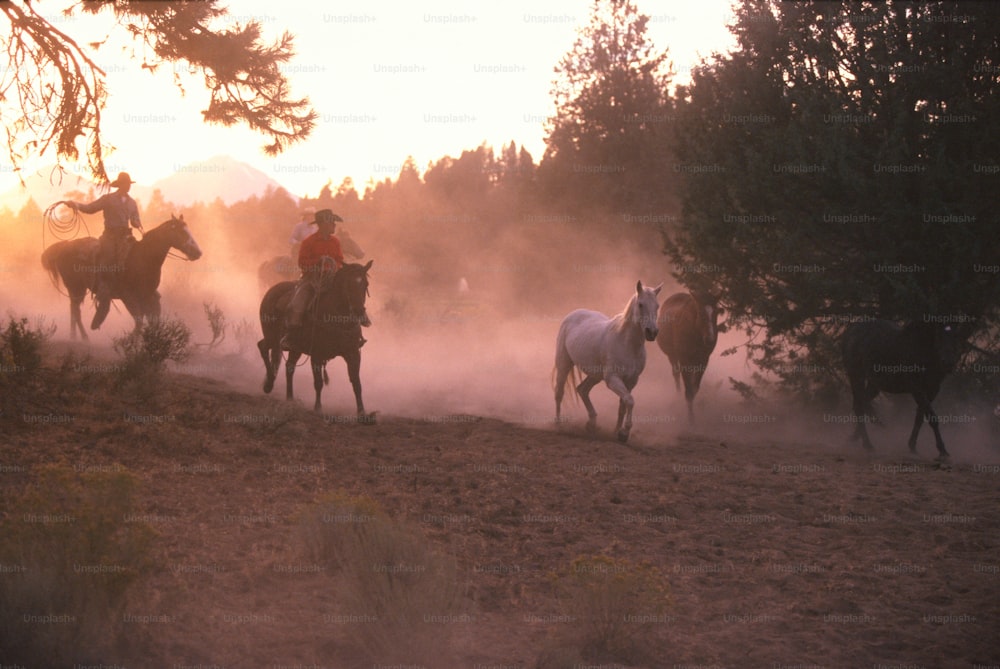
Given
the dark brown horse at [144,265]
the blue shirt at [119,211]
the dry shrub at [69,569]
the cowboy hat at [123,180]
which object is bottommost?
the dry shrub at [69,569]

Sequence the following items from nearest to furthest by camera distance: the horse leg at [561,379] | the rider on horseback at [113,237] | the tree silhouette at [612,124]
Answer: the horse leg at [561,379], the rider on horseback at [113,237], the tree silhouette at [612,124]

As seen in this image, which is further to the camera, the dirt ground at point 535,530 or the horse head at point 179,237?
the horse head at point 179,237

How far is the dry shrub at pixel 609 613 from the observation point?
216 inches

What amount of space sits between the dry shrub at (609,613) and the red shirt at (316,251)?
8186mm

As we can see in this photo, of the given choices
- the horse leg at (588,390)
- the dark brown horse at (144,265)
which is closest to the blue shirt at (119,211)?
the dark brown horse at (144,265)

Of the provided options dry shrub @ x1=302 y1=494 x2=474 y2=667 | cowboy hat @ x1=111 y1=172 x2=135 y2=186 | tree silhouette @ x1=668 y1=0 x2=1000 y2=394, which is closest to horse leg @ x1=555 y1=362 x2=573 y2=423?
tree silhouette @ x1=668 y1=0 x2=1000 y2=394

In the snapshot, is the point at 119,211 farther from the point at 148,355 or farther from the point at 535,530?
the point at 535,530

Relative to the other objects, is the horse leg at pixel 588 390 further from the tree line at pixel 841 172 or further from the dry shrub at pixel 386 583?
the dry shrub at pixel 386 583

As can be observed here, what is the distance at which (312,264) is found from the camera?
42.4ft

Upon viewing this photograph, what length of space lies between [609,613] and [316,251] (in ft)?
28.2

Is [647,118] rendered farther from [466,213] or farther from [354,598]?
[354,598]

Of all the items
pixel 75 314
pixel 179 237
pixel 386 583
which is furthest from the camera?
pixel 75 314

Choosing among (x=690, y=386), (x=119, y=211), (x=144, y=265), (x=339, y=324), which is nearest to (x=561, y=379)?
(x=690, y=386)

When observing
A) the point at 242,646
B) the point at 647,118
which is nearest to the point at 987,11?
the point at 242,646
